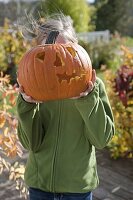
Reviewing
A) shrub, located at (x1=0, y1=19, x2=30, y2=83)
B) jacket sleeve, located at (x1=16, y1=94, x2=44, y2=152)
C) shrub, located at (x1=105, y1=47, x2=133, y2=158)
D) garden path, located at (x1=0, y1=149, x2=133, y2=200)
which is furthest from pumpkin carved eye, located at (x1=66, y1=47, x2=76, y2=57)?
shrub, located at (x1=0, y1=19, x2=30, y2=83)

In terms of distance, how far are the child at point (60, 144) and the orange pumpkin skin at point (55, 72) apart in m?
0.11

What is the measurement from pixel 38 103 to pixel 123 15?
18.6 metres

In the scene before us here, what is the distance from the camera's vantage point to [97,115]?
1903 millimetres

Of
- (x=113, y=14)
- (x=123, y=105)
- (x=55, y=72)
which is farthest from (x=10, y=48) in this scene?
(x=113, y=14)

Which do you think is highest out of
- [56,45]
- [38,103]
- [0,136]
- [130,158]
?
[56,45]

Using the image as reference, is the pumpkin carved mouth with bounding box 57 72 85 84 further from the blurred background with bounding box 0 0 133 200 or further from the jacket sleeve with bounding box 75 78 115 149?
the blurred background with bounding box 0 0 133 200

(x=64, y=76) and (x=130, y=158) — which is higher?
(x=64, y=76)

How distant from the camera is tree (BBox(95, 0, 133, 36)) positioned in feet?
64.8

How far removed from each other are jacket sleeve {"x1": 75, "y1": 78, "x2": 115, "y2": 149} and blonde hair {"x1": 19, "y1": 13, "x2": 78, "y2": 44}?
27 cm

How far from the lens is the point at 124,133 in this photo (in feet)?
14.4

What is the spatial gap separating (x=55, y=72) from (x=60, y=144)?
1.27ft

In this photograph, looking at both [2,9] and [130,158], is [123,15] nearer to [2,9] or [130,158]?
[2,9]

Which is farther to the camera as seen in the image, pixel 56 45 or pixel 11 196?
pixel 11 196

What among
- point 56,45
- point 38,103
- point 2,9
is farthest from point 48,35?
point 2,9
